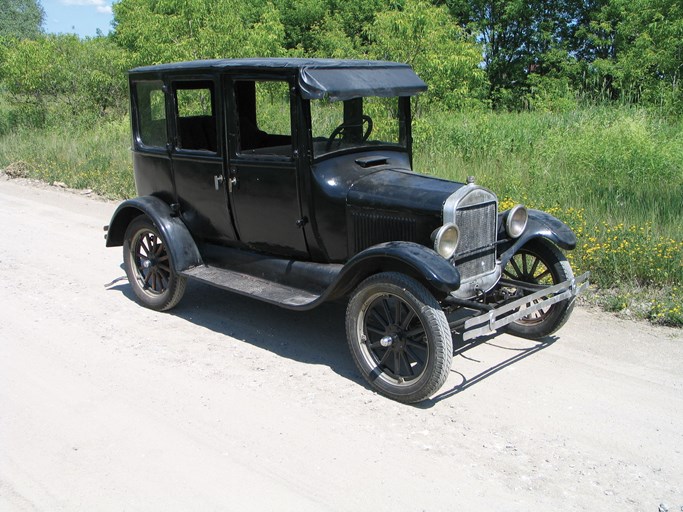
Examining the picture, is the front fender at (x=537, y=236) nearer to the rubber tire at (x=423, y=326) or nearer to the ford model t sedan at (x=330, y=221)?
the ford model t sedan at (x=330, y=221)

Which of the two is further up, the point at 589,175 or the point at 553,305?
the point at 589,175

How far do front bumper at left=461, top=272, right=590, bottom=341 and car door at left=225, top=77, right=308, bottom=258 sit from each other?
1577mm

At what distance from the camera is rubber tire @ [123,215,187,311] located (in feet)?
19.6

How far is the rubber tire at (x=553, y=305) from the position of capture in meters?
5.22

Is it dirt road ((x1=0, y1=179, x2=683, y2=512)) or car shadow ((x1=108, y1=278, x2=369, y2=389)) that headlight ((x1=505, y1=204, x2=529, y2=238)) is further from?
car shadow ((x1=108, y1=278, x2=369, y2=389))

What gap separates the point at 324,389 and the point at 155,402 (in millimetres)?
1095

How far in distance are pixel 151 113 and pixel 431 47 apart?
5.12m

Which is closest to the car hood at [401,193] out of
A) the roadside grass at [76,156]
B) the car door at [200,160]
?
the car door at [200,160]

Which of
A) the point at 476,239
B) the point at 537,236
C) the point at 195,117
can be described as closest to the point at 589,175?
the point at 537,236

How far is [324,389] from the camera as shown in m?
4.64

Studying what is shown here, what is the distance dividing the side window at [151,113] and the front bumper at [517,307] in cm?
323

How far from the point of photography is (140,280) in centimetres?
639

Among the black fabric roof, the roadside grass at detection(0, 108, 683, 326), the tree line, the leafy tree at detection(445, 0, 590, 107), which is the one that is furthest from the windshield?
the leafy tree at detection(445, 0, 590, 107)

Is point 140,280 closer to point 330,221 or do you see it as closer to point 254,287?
point 254,287
